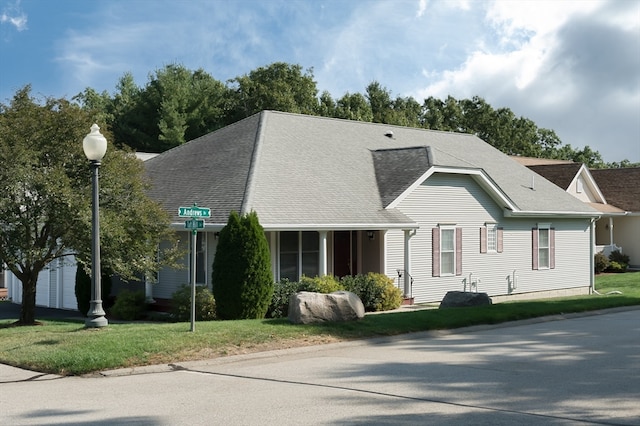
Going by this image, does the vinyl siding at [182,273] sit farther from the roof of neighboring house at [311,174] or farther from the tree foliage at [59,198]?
the tree foliage at [59,198]

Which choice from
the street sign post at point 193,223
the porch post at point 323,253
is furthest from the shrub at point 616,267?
the street sign post at point 193,223

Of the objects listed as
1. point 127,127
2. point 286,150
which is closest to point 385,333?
point 286,150

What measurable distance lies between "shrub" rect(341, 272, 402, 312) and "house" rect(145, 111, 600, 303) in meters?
1.03

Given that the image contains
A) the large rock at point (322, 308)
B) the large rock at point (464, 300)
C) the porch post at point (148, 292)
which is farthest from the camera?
the porch post at point (148, 292)

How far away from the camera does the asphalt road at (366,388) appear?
8.57 m

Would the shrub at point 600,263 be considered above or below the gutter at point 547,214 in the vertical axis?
below

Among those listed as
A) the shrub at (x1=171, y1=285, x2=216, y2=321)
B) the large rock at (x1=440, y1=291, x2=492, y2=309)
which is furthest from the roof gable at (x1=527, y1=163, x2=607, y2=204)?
the shrub at (x1=171, y1=285, x2=216, y2=321)

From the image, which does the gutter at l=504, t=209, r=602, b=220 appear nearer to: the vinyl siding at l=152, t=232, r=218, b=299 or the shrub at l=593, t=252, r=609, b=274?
the shrub at l=593, t=252, r=609, b=274

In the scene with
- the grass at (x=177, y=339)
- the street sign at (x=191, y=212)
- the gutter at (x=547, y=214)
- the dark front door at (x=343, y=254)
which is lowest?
the grass at (x=177, y=339)

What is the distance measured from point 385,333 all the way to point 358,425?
7.56m

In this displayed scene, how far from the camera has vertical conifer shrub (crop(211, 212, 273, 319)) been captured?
19.8 metres

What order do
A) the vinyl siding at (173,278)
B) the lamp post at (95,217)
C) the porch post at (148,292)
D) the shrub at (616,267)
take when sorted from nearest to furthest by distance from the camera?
the lamp post at (95,217), the vinyl siding at (173,278), the porch post at (148,292), the shrub at (616,267)

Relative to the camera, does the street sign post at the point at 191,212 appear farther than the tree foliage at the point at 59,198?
No

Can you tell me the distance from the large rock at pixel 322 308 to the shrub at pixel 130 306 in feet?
28.3
